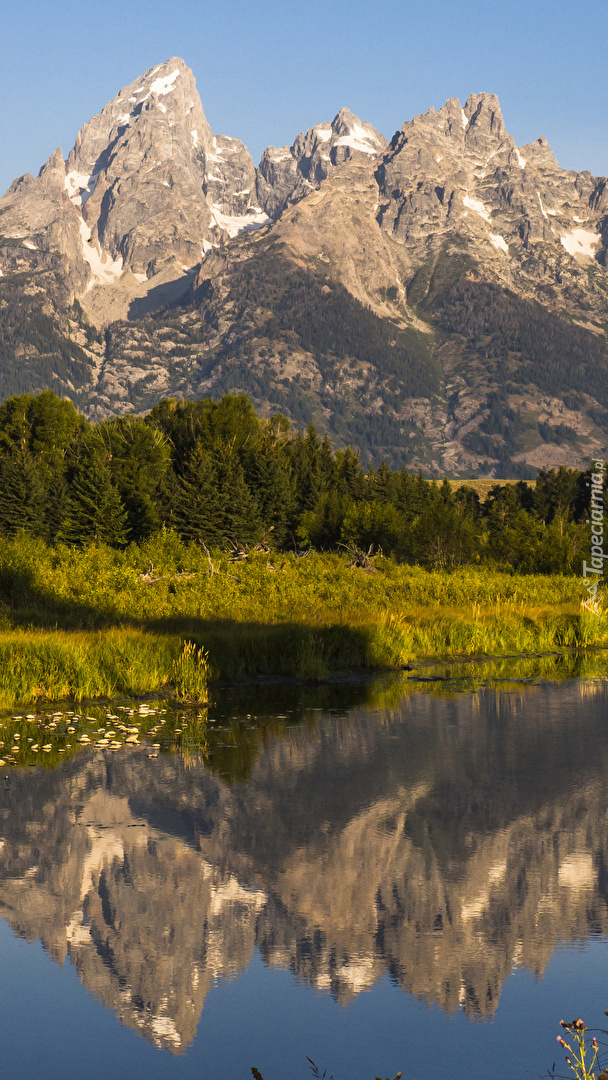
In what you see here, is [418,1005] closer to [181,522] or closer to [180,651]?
[180,651]

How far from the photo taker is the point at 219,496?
269 ft

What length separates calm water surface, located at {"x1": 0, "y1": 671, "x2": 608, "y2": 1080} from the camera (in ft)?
36.1

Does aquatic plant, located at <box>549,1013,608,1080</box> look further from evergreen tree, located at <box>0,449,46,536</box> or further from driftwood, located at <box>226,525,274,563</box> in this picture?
evergreen tree, located at <box>0,449,46,536</box>

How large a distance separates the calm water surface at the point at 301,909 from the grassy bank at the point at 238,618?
6.92 metres

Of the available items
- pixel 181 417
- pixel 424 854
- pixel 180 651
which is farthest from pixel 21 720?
pixel 181 417

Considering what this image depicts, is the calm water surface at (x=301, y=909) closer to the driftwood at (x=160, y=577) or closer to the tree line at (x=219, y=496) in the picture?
the driftwood at (x=160, y=577)

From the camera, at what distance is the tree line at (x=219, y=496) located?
80188 millimetres

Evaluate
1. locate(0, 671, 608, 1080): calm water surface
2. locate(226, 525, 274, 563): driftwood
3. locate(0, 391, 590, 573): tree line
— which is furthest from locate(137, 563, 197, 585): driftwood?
locate(0, 671, 608, 1080): calm water surface

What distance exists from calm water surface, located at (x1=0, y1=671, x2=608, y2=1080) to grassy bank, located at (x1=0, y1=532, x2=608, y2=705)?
22.7ft

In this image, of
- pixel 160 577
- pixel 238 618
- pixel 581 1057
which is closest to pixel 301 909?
pixel 581 1057

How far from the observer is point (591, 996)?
11.8 m

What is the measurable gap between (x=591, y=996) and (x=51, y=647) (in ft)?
70.5

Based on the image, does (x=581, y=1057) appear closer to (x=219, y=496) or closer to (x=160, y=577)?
(x=160, y=577)

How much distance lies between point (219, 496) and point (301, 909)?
68.5 m
